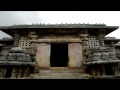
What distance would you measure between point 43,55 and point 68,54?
6.03 feet

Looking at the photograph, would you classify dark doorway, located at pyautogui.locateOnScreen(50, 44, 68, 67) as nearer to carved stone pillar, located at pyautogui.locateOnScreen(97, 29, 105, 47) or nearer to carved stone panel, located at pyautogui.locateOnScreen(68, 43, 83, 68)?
carved stone panel, located at pyautogui.locateOnScreen(68, 43, 83, 68)

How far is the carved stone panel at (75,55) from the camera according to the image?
11750 mm

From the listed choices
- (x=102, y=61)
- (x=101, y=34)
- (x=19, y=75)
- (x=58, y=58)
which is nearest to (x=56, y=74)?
(x=19, y=75)

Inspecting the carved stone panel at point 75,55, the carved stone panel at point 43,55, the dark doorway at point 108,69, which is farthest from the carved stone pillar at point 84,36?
the carved stone panel at point 43,55

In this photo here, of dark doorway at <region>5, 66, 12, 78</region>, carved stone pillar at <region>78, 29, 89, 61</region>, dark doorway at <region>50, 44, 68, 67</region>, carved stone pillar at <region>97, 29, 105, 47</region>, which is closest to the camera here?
dark doorway at <region>5, 66, 12, 78</region>

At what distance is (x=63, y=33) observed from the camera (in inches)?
501

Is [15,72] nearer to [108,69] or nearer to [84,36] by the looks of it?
[84,36]

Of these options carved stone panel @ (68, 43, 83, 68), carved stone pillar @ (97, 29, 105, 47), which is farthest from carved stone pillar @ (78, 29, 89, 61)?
carved stone pillar @ (97, 29, 105, 47)

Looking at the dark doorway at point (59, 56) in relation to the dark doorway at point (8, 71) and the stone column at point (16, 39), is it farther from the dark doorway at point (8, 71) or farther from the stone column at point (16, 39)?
the dark doorway at point (8, 71)

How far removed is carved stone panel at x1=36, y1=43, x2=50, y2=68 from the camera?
11750 mm

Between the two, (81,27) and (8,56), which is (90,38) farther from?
(8,56)

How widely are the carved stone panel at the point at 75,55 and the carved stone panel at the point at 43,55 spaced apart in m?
1.64

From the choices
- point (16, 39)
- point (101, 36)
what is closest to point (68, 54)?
point (101, 36)
